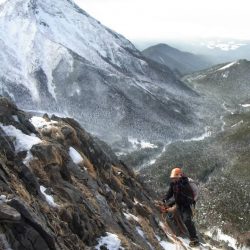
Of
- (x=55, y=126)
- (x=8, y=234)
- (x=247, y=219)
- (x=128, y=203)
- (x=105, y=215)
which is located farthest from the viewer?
(x=247, y=219)

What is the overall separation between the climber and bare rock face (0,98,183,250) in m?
3.43

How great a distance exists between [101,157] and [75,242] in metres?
26.3

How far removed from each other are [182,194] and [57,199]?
22.9 feet

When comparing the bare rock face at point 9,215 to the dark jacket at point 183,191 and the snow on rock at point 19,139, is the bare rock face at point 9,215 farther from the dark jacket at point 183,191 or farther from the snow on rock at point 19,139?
the snow on rock at point 19,139

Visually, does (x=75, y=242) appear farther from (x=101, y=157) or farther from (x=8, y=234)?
(x=101, y=157)

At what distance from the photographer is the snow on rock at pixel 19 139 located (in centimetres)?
3444

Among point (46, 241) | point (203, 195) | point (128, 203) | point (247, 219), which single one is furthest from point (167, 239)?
point (203, 195)

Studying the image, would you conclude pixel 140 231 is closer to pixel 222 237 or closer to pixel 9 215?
pixel 9 215

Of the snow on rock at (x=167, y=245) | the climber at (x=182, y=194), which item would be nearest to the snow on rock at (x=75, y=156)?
the snow on rock at (x=167, y=245)

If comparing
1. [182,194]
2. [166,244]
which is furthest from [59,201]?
[166,244]

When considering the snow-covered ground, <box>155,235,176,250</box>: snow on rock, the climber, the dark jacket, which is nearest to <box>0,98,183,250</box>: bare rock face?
<box>155,235,176,250</box>: snow on rock

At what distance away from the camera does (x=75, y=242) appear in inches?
1064

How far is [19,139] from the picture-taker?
35000 mm

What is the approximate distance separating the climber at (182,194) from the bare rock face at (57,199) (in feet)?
11.2
